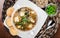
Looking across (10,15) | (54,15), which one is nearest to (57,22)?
(54,15)

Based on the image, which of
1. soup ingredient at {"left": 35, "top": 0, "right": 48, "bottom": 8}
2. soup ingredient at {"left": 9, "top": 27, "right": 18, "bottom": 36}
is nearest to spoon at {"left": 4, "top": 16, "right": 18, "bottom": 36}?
soup ingredient at {"left": 9, "top": 27, "right": 18, "bottom": 36}

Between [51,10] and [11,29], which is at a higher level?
[51,10]

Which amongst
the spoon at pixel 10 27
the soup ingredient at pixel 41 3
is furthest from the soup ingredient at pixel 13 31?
the soup ingredient at pixel 41 3

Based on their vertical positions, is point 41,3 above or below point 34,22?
above

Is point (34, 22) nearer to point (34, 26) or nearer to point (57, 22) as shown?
point (34, 26)

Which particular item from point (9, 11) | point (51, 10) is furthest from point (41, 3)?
point (9, 11)

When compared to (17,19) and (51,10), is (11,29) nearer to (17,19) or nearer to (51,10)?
(17,19)

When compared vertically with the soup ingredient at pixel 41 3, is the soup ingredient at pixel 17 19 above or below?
below

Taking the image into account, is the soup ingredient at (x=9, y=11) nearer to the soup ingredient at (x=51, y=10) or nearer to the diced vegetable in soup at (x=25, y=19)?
the diced vegetable in soup at (x=25, y=19)
